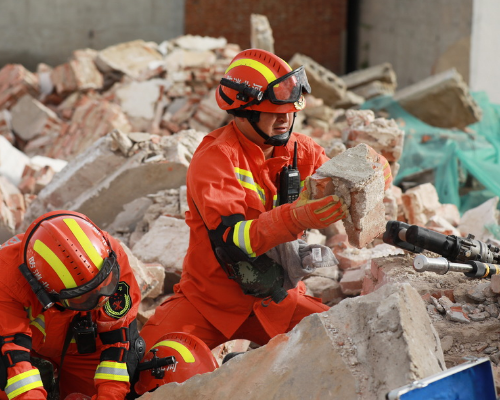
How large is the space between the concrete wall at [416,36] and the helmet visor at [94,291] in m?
7.97

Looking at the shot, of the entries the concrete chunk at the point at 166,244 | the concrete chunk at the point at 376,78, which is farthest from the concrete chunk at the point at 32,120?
the concrete chunk at the point at 166,244

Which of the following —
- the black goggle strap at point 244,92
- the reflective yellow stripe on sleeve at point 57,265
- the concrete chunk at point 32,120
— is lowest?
the concrete chunk at point 32,120

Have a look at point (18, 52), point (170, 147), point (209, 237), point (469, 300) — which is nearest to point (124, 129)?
point (170, 147)

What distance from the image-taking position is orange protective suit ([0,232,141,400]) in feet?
10.5

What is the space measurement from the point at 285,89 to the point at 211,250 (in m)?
1.01

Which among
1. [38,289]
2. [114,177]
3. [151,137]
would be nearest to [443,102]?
[151,137]

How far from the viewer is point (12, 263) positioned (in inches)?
132

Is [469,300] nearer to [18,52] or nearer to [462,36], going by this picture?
[462,36]

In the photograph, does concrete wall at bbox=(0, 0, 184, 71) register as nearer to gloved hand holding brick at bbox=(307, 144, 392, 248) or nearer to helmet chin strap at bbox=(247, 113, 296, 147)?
helmet chin strap at bbox=(247, 113, 296, 147)

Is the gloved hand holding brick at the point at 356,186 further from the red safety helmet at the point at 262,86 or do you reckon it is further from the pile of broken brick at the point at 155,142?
the red safety helmet at the point at 262,86

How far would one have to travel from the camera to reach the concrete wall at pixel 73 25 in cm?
1267

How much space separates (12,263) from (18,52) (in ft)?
34.4

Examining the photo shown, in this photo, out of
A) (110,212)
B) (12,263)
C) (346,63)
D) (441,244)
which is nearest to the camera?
(12,263)

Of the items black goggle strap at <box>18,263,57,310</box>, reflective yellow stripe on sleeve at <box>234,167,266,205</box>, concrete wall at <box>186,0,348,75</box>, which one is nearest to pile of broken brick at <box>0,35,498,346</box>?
reflective yellow stripe on sleeve at <box>234,167,266,205</box>
